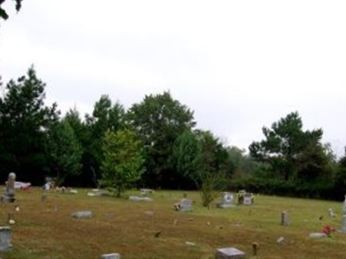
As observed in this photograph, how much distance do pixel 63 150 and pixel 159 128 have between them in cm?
1358

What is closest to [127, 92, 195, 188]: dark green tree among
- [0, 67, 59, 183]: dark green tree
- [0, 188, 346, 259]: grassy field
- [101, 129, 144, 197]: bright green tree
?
[0, 67, 59, 183]: dark green tree

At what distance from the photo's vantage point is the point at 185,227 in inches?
823

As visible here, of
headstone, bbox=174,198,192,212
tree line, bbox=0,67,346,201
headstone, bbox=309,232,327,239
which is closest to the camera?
headstone, bbox=309,232,327,239

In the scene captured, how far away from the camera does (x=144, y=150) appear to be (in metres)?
57.8

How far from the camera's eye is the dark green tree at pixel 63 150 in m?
50.5

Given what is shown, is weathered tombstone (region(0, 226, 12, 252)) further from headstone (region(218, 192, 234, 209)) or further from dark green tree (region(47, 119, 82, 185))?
dark green tree (region(47, 119, 82, 185))

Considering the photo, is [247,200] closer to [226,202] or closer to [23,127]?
[226,202]

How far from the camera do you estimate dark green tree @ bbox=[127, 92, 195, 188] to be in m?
59.6

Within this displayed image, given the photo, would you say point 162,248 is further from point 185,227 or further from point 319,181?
point 319,181

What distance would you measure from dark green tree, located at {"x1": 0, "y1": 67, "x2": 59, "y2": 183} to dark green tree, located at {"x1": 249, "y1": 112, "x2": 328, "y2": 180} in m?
25.4

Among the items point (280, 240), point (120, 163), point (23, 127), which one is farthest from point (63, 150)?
point (280, 240)

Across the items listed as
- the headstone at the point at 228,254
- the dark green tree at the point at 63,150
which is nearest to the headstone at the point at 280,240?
the headstone at the point at 228,254

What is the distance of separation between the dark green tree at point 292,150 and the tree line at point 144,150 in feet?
0.33

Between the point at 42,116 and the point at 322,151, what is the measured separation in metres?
27.6
